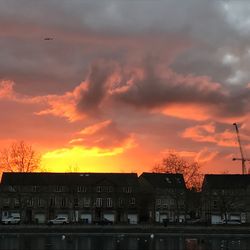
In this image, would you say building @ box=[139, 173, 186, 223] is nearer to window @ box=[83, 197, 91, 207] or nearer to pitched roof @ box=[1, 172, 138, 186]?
pitched roof @ box=[1, 172, 138, 186]

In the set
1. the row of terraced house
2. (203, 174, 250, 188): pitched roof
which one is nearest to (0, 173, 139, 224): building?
the row of terraced house

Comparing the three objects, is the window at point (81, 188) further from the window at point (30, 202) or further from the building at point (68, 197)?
the window at point (30, 202)

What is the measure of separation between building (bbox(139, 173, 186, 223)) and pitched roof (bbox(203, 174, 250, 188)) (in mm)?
8016

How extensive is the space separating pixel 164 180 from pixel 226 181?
19.4m

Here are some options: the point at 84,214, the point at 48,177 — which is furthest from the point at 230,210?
the point at 48,177

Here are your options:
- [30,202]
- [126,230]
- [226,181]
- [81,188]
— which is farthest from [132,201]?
[126,230]

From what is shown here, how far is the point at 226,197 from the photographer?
588 feet

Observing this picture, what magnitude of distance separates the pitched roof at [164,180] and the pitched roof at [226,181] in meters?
8.02

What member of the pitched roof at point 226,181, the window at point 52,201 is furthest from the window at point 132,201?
the pitched roof at point 226,181

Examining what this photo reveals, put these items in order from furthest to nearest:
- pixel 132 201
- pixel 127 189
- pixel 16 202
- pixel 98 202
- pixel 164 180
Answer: pixel 164 180, pixel 127 189, pixel 132 201, pixel 98 202, pixel 16 202

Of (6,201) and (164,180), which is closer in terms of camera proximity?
(6,201)

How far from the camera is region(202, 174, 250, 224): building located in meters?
178

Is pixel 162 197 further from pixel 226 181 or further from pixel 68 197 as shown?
pixel 68 197

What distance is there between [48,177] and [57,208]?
10555mm
